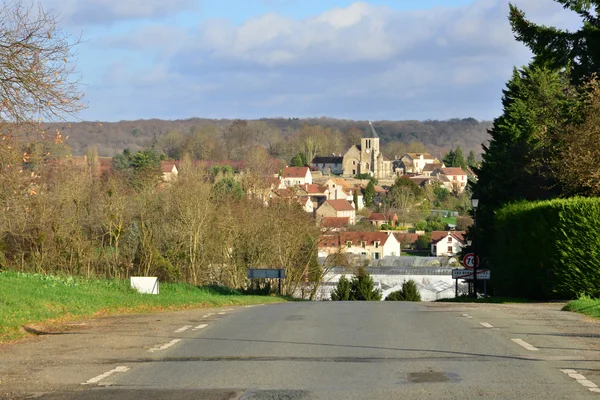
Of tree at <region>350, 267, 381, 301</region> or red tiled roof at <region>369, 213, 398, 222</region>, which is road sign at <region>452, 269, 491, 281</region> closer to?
tree at <region>350, 267, 381, 301</region>

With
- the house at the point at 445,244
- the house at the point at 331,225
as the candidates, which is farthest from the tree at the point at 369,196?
the house at the point at 331,225

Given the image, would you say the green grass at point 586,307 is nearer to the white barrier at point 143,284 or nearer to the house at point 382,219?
the white barrier at point 143,284

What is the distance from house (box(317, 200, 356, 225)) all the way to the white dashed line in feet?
420

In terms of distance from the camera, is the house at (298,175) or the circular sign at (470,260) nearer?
the circular sign at (470,260)

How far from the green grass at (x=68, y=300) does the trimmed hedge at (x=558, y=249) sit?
34.4 feet

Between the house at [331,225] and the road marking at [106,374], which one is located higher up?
the house at [331,225]

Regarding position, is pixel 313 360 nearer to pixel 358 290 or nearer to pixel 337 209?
pixel 358 290

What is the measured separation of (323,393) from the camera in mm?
8734

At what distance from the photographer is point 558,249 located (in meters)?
25.4

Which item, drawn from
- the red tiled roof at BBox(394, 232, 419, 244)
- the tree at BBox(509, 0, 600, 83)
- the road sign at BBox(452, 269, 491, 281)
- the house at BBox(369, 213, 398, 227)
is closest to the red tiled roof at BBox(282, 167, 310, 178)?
the house at BBox(369, 213, 398, 227)

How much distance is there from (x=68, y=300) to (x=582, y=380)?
14684 mm

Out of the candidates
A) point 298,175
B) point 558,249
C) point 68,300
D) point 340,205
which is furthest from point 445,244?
point 68,300

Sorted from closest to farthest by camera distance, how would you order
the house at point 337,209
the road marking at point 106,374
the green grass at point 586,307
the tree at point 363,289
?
the road marking at point 106,374 → the green grass at point 586,307 → the tree at point 363,289 → the house at point 337,209

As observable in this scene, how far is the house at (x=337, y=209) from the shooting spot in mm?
140375
